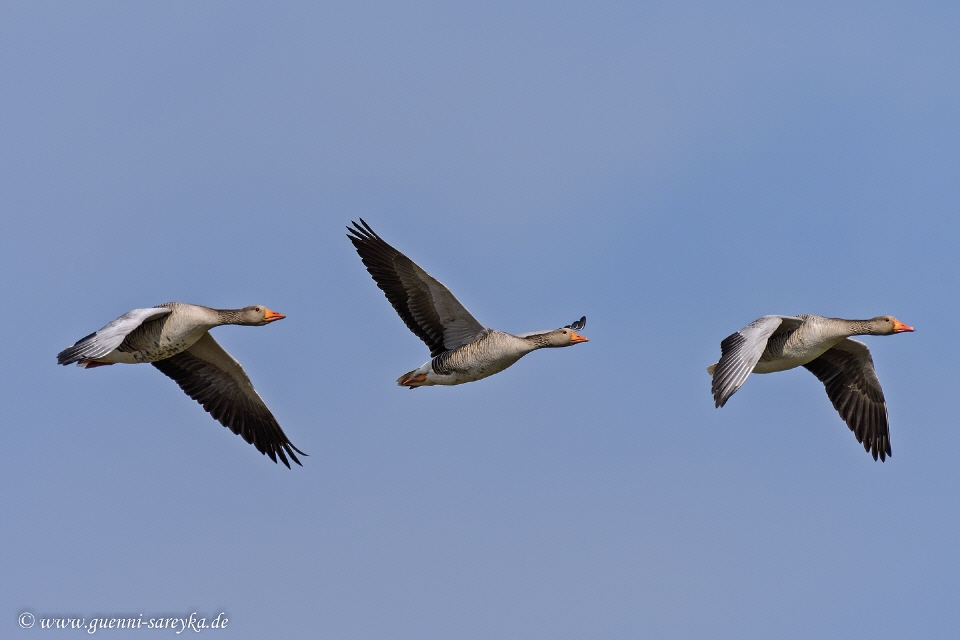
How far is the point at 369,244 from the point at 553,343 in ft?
9.11

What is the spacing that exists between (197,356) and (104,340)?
2.95 meters

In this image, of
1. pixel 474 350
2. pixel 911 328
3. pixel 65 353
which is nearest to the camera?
pixel 65 353

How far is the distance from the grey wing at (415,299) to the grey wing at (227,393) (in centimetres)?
250

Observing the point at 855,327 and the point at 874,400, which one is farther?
the point at 874,400

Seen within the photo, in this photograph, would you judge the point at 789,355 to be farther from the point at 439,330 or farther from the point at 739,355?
the point at 439,330

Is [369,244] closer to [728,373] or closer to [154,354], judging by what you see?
[154,354]

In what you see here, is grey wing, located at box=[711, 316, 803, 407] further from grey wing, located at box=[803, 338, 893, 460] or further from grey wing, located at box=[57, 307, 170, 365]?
grey wing, located at box=[57, 307, 170, 365]

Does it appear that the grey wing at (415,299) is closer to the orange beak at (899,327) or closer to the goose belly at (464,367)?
the goose belly at (464,367)

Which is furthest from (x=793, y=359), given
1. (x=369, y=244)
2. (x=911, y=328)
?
(x=369, y=244)

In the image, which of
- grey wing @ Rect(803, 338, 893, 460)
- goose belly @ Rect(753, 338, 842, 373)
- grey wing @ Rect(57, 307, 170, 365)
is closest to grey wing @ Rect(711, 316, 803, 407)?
goose belly @ Rect(753, 338, 842, 373)

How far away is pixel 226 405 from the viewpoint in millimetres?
17562

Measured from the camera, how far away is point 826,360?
1788cm

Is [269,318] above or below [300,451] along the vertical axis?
above

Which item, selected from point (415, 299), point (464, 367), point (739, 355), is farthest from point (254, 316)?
point (739, 355)
